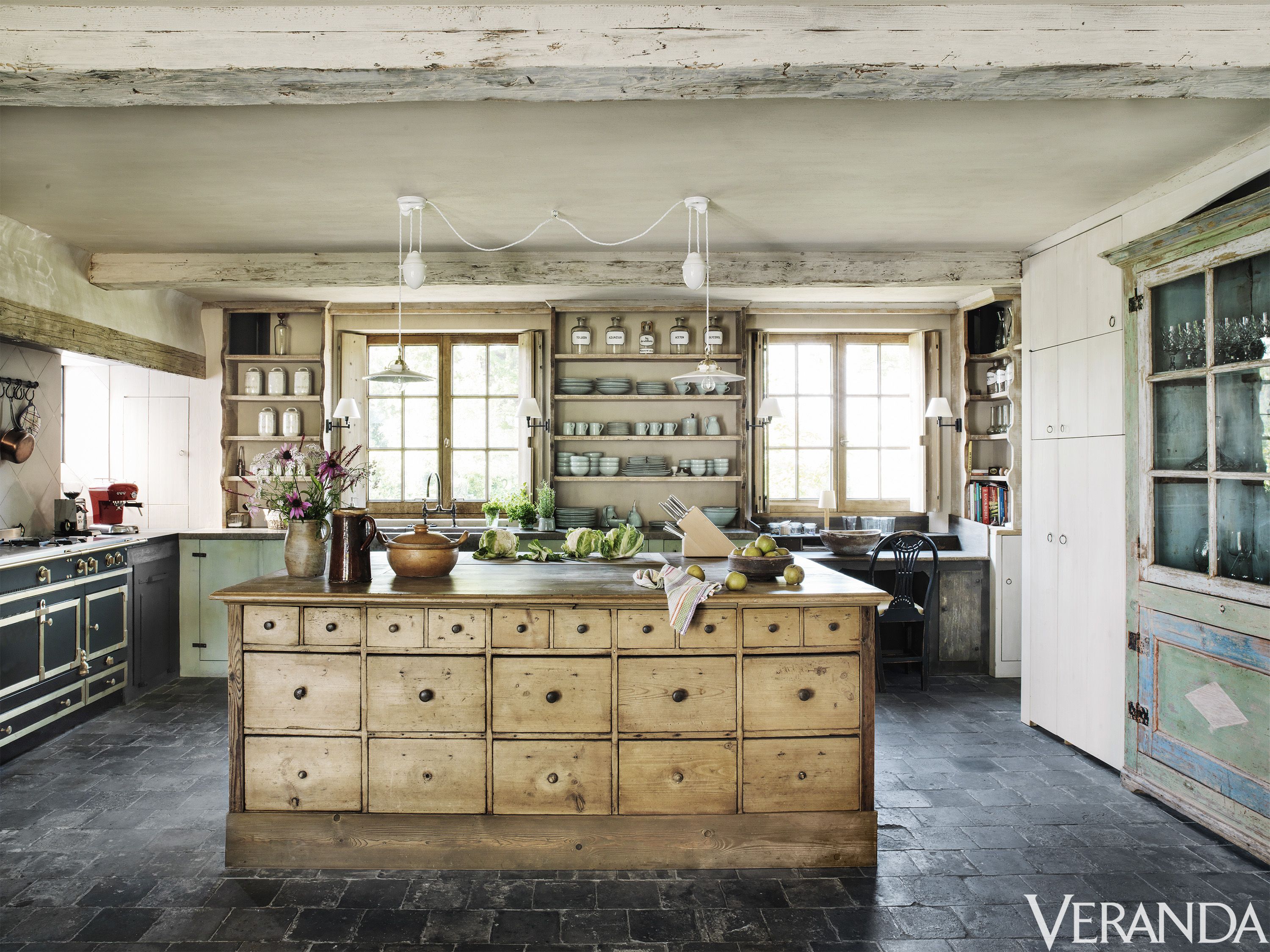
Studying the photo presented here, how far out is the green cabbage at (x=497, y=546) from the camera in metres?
3.93

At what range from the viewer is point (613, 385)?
641cm

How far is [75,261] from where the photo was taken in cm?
482

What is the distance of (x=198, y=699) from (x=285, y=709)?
258cm

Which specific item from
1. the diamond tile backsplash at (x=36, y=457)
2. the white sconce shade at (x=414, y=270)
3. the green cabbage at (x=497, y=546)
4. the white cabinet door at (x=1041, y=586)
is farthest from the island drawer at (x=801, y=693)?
the diamond tile backsplash at (x=36, y=457)

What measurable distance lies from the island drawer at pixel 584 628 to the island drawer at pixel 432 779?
0.51m

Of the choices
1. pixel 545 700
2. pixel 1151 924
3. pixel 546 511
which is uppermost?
pixel 546 511

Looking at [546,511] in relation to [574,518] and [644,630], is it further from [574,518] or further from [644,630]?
[644,630]

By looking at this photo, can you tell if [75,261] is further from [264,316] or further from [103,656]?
[103,656]

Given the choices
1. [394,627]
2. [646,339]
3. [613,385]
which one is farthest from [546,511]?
[394,627]

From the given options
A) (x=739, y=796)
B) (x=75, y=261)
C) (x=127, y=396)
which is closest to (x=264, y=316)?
(x=127, y=396)

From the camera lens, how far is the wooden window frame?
22.1ft

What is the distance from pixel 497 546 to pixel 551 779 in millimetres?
1302

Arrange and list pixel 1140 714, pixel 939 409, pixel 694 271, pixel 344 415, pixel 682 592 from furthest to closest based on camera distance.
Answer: pixel 939 409
pixel 344 415
pixel 694 271
pixel 1140 714
pixel 682 592

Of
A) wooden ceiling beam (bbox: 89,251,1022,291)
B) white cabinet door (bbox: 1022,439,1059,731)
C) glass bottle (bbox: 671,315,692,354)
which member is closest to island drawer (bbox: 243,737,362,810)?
wooden ceiling beam (bbox: 89,251,1022,291)
